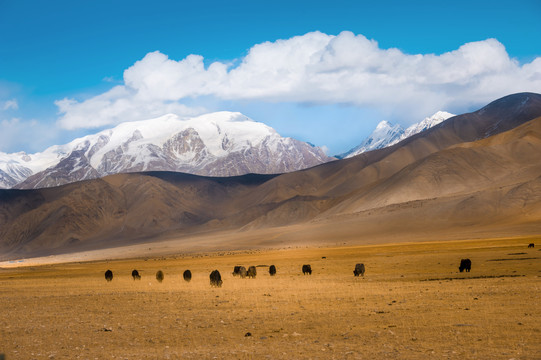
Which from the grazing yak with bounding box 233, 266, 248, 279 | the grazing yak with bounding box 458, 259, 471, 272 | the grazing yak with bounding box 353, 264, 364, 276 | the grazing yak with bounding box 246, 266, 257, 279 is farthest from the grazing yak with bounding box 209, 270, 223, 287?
the grazing yak with bounding box 458, 259, 471, 272

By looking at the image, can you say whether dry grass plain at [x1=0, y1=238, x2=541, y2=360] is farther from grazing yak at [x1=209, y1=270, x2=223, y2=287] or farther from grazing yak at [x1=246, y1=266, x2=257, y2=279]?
grazing yak at [x1=246, y1=266, x2=257, y2=279]

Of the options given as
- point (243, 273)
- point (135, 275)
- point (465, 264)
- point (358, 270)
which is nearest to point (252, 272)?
point (243, 273)

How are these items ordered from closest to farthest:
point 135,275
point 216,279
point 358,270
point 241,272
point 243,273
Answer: point 216,279 < point 358,270 < point 241,272 < point 243,273 < point 135,275

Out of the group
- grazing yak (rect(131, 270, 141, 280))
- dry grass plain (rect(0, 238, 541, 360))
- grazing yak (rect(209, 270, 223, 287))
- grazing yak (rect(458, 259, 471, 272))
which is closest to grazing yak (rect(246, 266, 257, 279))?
grazing yak (rect(209, 270, 223, 287))

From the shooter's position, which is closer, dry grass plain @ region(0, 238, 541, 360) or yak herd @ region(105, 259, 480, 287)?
dry grass plain @ region(0, 238, 541, 360)

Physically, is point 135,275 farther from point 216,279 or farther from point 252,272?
point 216,279

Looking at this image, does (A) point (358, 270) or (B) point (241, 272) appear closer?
(A) point (358, 270)

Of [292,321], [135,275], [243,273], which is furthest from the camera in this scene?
[135,275]

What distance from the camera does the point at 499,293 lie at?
24.0 m

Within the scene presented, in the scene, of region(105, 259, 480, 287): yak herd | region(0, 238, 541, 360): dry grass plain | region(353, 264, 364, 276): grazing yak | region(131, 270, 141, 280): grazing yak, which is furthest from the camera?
region(131, 270, 141, 280): grazing yak

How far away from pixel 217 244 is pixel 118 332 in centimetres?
11941

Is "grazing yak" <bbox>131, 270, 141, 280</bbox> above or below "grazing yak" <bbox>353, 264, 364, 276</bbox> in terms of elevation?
below

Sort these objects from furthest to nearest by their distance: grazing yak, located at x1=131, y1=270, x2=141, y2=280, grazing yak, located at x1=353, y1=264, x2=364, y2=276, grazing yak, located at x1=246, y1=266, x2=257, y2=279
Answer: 1. grazing yak, located at x1=131, y1=270, x2=141, y2=280
2. grazing yak, located at x1=246, y1=266, x2=257, y2=279
3. grazing yak, located at x1=353, y1=264, x2=364, y2=276

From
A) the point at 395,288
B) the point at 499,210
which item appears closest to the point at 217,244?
the point at 499,210
